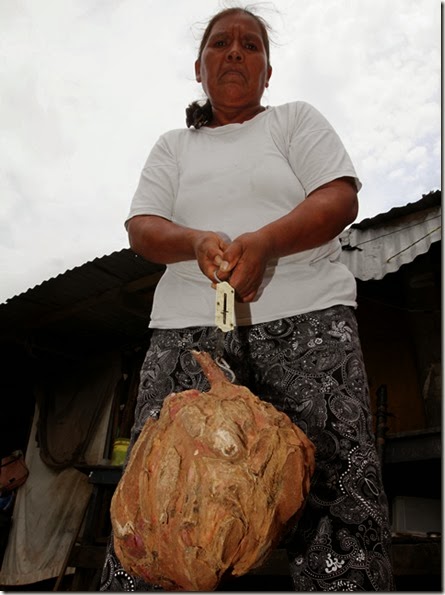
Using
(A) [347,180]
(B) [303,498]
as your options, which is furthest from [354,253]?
(B) [303,498]

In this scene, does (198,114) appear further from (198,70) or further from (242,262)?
(242,262)

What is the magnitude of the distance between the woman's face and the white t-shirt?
111 mm

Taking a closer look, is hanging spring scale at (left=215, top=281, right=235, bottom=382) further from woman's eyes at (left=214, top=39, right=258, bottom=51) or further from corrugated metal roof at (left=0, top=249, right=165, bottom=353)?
corrugated metal roof at (left=0, top=249, right=165, bottom=353)

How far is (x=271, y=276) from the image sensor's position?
5.91ft

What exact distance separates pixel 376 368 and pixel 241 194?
15.5 feet

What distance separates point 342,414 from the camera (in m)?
1.54

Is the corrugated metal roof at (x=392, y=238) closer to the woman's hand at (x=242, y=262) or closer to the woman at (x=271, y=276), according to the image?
the woman at (x=271, y=276)

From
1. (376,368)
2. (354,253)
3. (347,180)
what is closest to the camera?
(347,180)

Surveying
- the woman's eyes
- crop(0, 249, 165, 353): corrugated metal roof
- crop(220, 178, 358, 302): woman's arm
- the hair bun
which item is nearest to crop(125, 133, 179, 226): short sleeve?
the hair bun

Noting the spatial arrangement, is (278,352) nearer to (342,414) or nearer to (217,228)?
(342,414)

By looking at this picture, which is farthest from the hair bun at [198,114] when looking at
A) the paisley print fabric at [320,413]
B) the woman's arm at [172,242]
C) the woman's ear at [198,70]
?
the paisley print fabric at [320,413]

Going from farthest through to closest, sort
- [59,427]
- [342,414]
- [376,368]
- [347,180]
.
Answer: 1. [59,427]
2. [376,368]
3. [347,180]
4. [342,414]

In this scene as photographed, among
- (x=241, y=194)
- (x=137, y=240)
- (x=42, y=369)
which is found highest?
(x=241, y=194)

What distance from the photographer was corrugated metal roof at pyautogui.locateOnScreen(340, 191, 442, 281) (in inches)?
183
